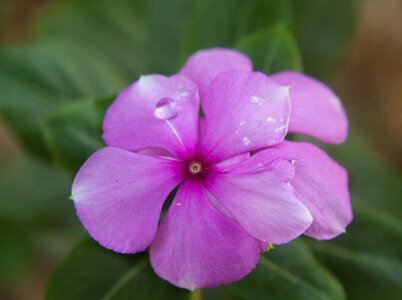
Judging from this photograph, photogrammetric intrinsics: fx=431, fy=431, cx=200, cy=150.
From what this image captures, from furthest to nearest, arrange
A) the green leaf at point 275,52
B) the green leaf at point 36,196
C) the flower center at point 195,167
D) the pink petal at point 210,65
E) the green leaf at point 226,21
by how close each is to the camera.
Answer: the green leaf at point 36,196, the green leaf at point 226,21, the green leaf at point 275,52, the pink petal at point 210,65, the flower center at point 195,167

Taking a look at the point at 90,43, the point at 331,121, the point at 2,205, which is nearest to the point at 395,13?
the point at 90,43

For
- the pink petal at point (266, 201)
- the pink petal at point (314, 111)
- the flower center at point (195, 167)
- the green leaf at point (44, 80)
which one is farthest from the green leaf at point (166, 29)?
the pink petal at point (266, 201)

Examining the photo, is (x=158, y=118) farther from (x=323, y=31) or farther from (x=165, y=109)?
(x=323, y=31)

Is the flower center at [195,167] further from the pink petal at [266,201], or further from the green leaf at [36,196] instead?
the green leaf at [36,196]

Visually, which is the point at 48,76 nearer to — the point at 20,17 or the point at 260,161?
the point at 260,161

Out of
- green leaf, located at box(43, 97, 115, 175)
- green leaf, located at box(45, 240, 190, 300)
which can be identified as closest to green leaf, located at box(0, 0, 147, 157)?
green leaf, located at box(43, 97, 115, 175)

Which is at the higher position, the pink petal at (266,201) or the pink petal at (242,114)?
the pink petal at (242,114)

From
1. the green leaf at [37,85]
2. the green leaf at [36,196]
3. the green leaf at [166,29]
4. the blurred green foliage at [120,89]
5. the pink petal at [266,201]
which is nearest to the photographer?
the pink petal at [266,201]
